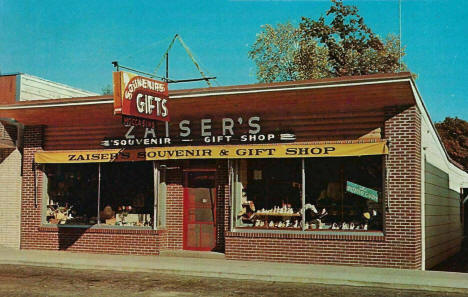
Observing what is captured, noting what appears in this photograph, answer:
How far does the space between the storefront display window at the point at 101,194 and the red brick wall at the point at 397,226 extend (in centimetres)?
530

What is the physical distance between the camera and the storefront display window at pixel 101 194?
17453 millimetres

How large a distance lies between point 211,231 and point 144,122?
375 cm

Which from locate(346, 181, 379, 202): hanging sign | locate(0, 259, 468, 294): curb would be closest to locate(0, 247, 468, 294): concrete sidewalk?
locate(0, 259, 468, 294): curb

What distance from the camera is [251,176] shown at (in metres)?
16.3

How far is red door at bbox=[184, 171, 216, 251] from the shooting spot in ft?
55.1

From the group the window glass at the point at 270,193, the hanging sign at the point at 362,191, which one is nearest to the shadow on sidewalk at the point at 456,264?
the hanging sign at the point at 362,191

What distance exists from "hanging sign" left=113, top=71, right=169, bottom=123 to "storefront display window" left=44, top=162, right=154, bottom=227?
2.44m

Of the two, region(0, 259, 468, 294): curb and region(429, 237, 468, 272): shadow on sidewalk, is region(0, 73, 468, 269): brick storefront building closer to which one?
region(429, 237, 468, 272): shadow on sidewalk

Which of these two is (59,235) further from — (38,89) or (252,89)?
(252,89)

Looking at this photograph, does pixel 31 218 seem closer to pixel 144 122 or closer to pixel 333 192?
pixel 144 122

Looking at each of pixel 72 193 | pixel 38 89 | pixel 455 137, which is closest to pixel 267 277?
pixel 72 193

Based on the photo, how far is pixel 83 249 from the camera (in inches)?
696

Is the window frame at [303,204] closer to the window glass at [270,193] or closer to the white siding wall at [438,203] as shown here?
the window glass at [270,193]

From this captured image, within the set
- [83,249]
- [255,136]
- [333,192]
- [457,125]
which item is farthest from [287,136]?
[457,125]
